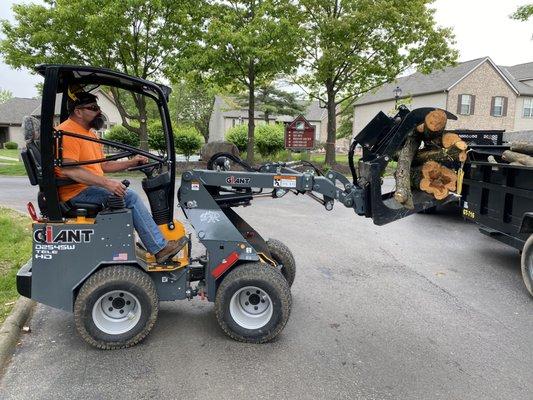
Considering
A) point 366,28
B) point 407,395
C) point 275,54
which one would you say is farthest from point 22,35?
point 407,395

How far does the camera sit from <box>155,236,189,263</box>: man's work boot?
14.1 ft

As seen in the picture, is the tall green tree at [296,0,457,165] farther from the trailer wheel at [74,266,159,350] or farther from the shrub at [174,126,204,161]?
the trailer wheel at [74,266,159,350]

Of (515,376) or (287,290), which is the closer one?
(515,376)

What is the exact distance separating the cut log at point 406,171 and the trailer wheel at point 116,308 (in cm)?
245

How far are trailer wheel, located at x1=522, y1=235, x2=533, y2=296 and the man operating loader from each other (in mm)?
4294

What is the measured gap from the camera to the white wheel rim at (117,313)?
13.3 feet

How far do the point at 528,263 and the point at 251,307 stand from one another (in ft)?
12.1

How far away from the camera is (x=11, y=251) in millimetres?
6379

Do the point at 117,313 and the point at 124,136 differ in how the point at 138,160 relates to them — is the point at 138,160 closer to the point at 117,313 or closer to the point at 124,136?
the point at 117,313

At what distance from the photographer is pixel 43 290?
13.0 feet

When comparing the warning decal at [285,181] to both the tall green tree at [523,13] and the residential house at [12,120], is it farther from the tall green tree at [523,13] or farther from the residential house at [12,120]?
the residential house at [12,120]

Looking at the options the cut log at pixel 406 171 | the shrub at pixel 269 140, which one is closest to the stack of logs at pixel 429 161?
the cut log at pixel 406 171

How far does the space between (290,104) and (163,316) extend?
37638 millimetres

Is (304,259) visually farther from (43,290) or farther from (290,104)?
(290,104)
